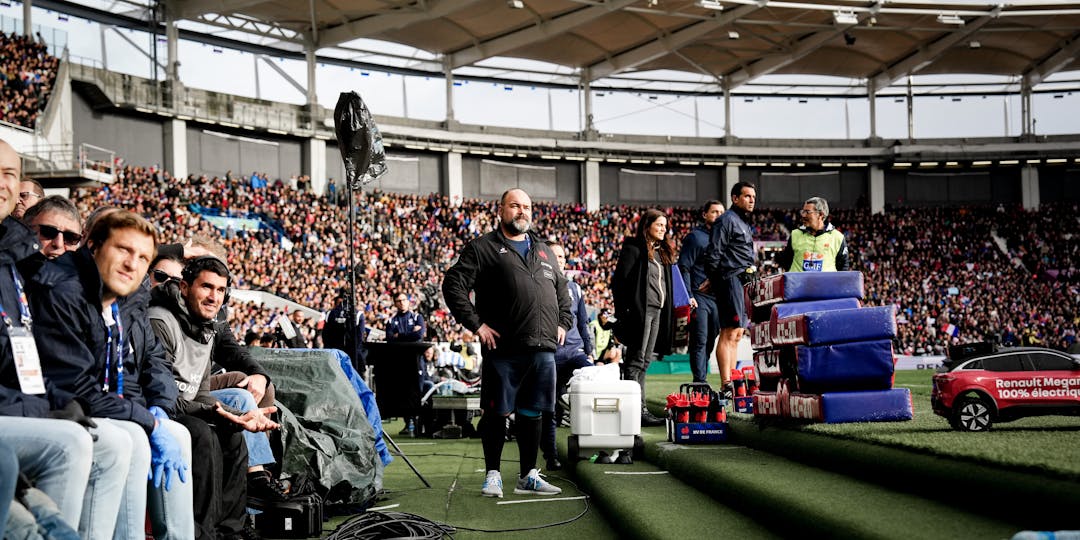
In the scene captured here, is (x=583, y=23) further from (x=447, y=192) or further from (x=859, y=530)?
(x=859, y=530)

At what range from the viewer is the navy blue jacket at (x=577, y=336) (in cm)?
729

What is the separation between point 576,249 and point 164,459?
2927 centimetres

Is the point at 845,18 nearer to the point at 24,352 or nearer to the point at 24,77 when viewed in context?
the point at 24,77

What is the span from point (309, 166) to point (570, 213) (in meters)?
9.30

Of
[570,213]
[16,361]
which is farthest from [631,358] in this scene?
[570,213]

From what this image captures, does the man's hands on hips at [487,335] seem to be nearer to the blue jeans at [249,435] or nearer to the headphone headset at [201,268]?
the blue jeans at [249,435]

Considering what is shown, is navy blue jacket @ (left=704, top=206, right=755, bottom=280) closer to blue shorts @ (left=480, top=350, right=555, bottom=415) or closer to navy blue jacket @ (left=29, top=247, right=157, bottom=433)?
blue shorts @ (left=480, top=350, right=555, bottom=415)

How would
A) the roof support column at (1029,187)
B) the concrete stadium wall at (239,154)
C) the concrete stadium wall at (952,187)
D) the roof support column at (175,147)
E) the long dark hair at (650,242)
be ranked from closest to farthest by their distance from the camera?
the long dark hair at (650,242) < the roof support column at (175,147) < the concrete stadium wall at (239,154) < the roof support column at (1029,187) < the concrete stadium wall at (952,187)

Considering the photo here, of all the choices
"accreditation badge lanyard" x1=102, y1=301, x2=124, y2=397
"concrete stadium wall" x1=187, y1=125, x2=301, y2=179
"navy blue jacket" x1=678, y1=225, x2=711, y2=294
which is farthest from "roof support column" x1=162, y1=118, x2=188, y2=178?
"accreditation badge lanyard" x1=102, y1=301, x2=124, y2=397

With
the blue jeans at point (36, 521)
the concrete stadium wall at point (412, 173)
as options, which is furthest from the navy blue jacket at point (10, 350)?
the concrete stadium wall at point (412, 173)

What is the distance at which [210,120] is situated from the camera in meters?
29.8

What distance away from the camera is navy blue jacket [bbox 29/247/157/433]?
10.3 feet

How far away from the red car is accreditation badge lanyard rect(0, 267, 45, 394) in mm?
4190

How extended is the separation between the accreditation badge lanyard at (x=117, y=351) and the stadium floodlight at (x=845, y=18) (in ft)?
97.0
